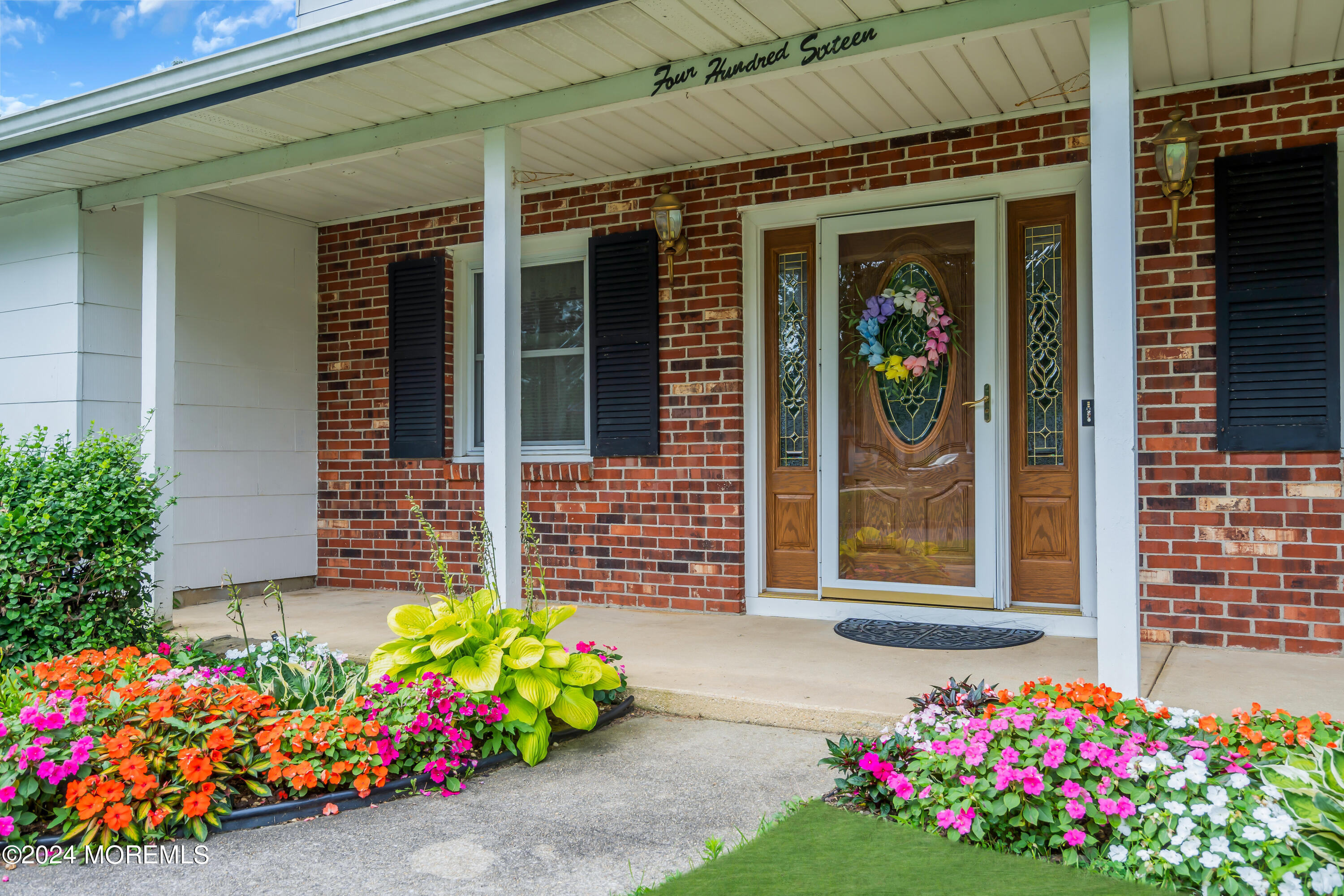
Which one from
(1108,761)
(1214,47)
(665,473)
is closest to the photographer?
(1108,761)

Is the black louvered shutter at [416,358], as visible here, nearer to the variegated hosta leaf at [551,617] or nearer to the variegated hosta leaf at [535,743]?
the variegated hosta leaf at [551,617]

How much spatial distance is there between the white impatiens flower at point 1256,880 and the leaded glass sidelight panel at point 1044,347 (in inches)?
110

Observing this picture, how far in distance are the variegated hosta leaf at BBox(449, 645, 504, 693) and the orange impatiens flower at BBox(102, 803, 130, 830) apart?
38.0 inches

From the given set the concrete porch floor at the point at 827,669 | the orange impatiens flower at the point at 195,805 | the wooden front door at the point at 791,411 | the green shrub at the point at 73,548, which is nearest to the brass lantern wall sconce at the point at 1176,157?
the wooden front door at the point at 791,411

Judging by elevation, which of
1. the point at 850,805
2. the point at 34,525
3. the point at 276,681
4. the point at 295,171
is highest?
the point at 295,171

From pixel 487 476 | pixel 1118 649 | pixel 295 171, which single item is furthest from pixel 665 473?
pixel 1118 649

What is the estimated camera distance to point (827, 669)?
3822 mm

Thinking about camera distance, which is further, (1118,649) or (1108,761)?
(1118,649)

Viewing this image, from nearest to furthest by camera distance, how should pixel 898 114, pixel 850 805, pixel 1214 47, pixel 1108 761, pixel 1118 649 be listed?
pixel 1108 761
pixel 850 805
pixel 1118 649
pixel 1214 47
pixel 898 114

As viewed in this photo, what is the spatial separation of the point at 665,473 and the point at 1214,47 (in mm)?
3210

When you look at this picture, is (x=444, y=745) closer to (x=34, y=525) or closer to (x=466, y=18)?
(x=34, y=525)

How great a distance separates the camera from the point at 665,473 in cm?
536

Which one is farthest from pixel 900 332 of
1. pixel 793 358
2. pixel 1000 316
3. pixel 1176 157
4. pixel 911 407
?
pixel 1176 157

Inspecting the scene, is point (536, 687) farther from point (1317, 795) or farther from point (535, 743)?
point (1317, 795)
